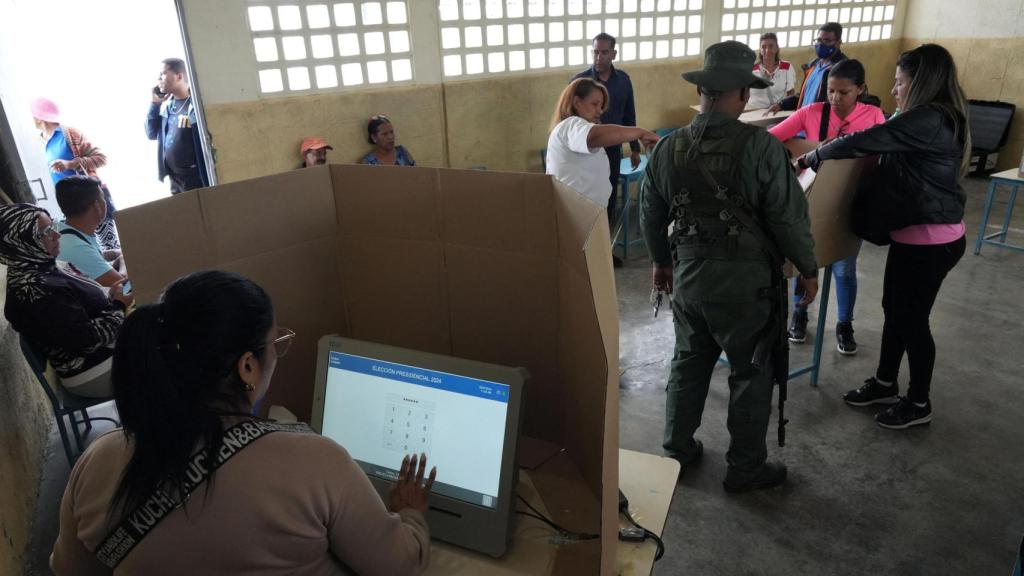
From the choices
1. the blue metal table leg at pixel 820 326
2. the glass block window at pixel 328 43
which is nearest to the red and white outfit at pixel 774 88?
the glass block window at pixel 328 43

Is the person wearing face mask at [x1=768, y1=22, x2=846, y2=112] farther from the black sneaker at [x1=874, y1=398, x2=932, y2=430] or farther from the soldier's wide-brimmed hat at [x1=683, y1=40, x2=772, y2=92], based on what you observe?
the soldier's wide-brimmed hat at [x1=683, y1=40, x2=772, y2=92]

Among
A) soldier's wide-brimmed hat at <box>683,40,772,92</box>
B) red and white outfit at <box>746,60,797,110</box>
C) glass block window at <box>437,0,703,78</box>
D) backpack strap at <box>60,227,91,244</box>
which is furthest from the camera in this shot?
red and white outfit at <box>746,60,797,110</box>

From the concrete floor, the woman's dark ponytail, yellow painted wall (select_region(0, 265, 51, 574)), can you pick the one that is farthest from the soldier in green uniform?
yellow painted wall (select_region(0, 265, 51, 574))

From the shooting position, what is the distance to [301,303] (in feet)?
4.96

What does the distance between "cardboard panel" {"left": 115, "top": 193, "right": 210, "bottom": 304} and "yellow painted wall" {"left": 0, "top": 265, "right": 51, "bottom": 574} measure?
1176 millimetres

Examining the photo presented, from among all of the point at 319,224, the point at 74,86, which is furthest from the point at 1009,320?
the point at 74,86

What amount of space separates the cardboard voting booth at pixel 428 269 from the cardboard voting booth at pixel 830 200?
4.86 ft

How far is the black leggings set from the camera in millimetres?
2469

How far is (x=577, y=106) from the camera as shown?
9.96 feet

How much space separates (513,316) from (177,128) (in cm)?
355

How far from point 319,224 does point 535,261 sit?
1.72 feet

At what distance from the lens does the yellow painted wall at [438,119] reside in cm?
403

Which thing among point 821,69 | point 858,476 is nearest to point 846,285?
point 858,476

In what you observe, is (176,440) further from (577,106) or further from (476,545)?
(577,106)
